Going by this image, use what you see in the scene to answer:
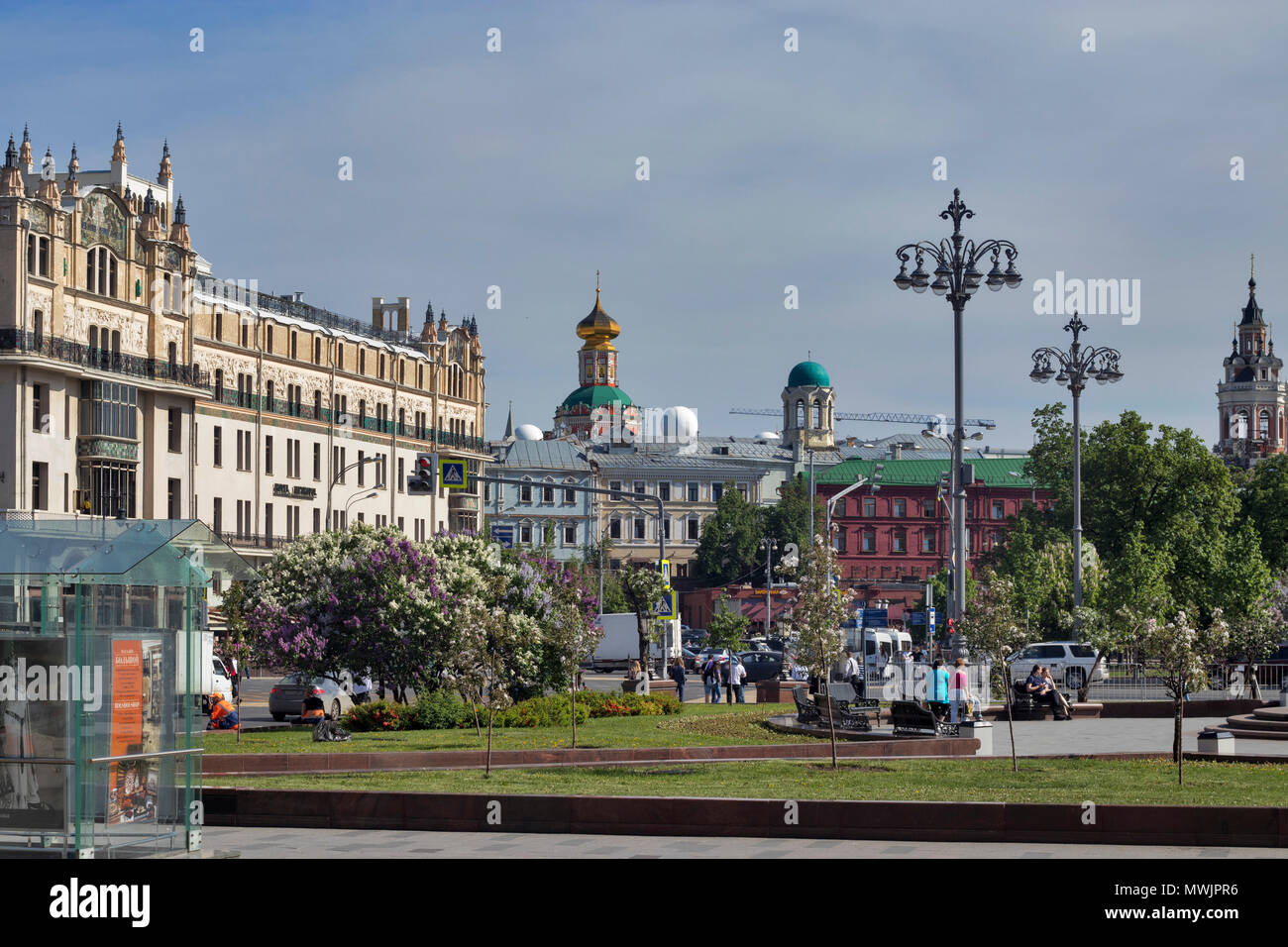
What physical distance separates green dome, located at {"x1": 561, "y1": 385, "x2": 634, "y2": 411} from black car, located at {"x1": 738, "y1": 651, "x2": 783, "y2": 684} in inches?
3755

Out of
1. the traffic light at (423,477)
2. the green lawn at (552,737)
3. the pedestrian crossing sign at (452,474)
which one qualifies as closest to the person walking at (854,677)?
the green lawn at (552,737)

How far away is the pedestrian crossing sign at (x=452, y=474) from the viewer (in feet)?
136

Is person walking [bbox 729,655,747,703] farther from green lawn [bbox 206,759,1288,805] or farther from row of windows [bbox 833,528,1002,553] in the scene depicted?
row of windows [bbox 833,528,1002,553]

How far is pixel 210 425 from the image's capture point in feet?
219

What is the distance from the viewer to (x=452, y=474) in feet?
136

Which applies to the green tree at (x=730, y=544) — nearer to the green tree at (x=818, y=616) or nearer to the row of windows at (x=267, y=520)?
the row of windows at (x=267, y=520)

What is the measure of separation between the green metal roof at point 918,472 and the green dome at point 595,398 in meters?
31.1

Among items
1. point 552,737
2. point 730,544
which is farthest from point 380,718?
point 730,544

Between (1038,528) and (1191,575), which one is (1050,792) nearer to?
(1191,575)

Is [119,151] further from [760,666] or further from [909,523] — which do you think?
[909,523]

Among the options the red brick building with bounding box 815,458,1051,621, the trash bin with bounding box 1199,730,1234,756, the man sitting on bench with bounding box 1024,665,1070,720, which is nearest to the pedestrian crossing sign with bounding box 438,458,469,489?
the man sitting on bench with bounding box 1024,665,1070,720

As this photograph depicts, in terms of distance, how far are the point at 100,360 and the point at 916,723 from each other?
4190 cm

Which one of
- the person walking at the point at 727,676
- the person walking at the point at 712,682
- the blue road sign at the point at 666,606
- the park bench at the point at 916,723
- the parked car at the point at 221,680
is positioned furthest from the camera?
the person walking at the point at 712,682
